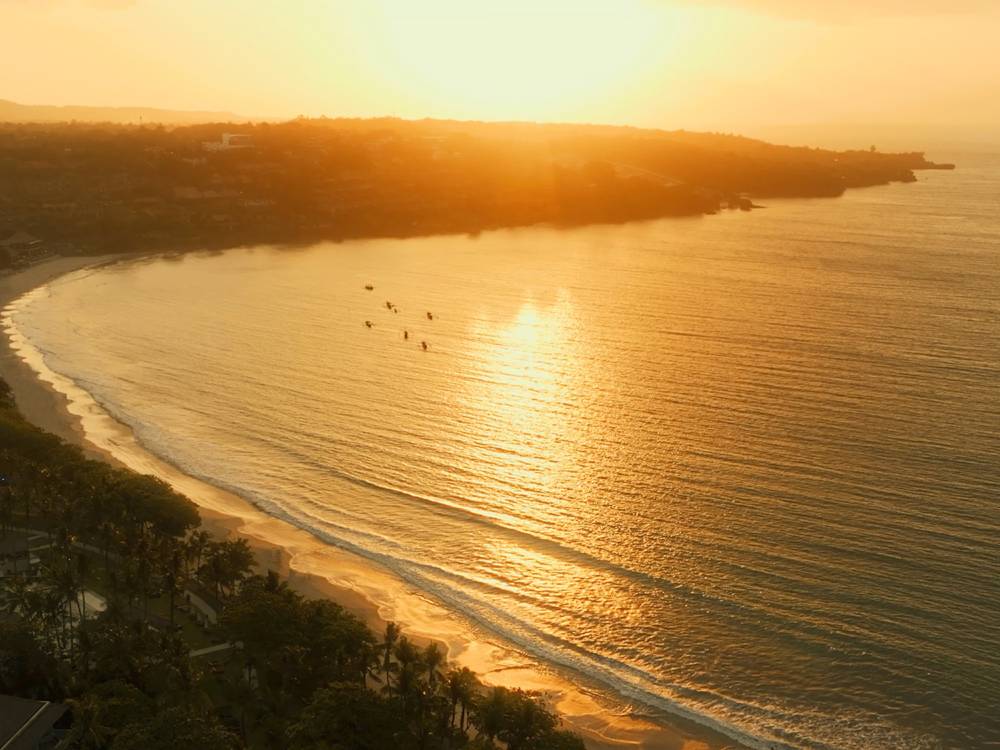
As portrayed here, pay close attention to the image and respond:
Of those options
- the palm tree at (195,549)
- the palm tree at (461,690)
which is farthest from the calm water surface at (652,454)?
the palm tree at (195,549)

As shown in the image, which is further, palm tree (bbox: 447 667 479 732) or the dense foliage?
palm tree (bbox: 447 667 479 732)

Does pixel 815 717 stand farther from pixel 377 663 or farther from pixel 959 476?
pixel 959 476

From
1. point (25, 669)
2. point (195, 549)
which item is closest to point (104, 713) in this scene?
point (25, 669)

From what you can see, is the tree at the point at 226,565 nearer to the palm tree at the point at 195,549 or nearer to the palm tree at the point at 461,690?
the palm tree at the point at 195,549

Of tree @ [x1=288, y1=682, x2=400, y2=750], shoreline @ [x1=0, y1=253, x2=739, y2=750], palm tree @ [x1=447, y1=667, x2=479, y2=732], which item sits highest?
palm tree @ [x1=447, y1=667, x2=479, y2=732]

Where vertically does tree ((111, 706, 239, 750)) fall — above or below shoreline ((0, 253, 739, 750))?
above

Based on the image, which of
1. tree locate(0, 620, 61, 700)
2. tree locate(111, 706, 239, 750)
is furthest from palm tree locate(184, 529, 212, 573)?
tree locate(111, 706, 239, 750)

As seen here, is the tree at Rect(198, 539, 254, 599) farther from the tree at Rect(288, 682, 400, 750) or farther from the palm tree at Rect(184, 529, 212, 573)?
the tree at Rect(288, 682, 400, 750)
